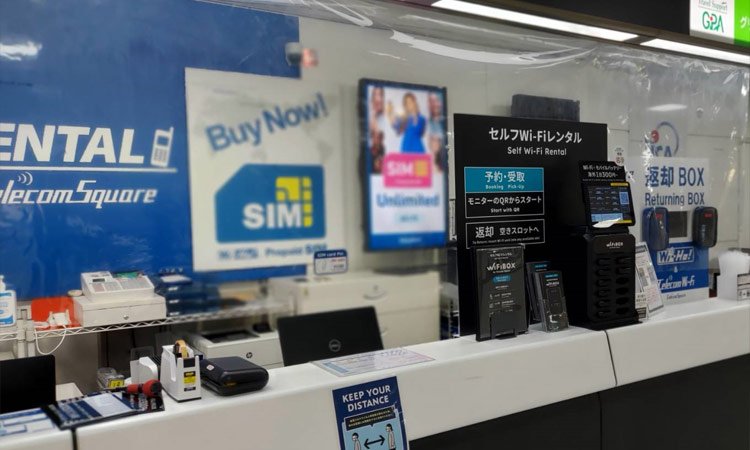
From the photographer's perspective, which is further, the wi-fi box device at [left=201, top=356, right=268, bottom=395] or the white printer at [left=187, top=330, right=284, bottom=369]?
the white printer at [left=187, top=330, right=284, bottom=369]

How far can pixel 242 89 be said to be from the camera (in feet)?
13.0

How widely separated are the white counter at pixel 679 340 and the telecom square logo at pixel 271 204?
8.97ft

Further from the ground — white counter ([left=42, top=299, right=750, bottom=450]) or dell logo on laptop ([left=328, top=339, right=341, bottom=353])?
white counter ([left=42, top=299, right=750, bottom=450])

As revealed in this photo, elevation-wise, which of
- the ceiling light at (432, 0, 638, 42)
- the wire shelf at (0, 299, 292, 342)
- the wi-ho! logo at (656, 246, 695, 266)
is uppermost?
the ceiling light at (432, 0, 638, 42)

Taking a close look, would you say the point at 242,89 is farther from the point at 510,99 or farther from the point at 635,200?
the point at 635,200

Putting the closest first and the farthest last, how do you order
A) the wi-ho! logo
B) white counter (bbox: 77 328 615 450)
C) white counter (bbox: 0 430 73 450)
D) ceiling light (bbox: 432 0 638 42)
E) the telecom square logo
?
1. white counter (bbox: 0 430 73 450)
2. white counter (bbox: 77 328 615 450)
3. ceiling light (bbox: 432 0 638 42)
4. the wi-ho! logo
5. the telecom square logo

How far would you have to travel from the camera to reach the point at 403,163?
4.52 m

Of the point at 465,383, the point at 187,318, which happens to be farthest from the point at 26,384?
the point at 187,318

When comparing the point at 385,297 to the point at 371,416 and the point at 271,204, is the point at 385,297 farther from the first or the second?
the point at 371,416

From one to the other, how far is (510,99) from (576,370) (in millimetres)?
908

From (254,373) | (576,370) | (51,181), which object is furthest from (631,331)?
(51,181)

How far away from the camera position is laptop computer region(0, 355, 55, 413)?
1.25m

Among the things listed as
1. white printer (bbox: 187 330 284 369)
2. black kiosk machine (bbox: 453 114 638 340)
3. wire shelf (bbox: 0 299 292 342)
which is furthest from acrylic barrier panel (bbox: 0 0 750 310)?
white printer (bbox: 187 330 284 369)

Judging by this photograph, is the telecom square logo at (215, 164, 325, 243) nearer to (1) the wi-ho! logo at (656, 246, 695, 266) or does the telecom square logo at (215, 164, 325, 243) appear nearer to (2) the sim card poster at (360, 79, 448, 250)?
(2) the sim card poster at (360, 79, 448, 250)
